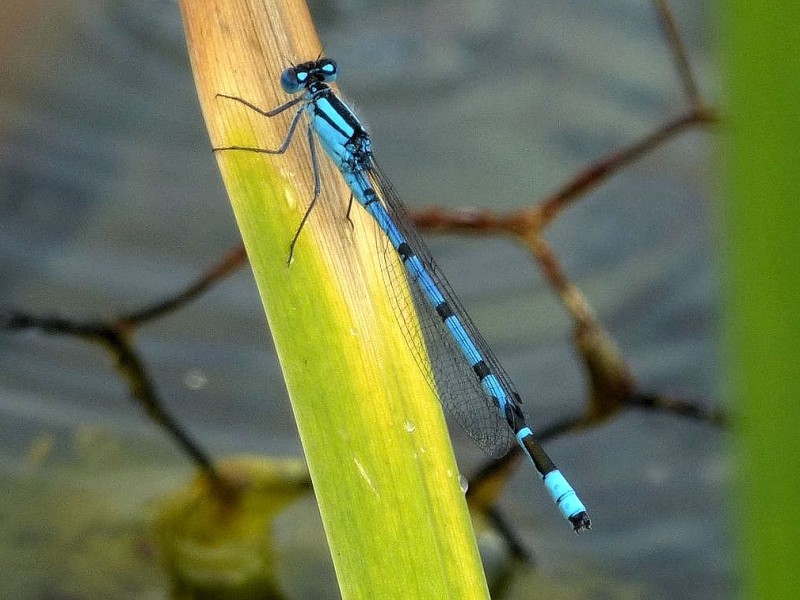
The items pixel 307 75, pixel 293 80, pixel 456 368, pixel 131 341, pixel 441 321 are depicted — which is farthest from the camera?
pixel 131 341

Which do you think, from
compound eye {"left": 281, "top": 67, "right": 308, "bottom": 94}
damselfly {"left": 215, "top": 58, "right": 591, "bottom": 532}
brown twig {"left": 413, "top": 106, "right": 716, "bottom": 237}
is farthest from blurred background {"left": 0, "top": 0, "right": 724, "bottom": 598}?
compound eye {"left": 281, "top": 67, "right": 308, "bottom": 94}

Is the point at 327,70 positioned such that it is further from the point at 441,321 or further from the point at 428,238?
the point at 428,238

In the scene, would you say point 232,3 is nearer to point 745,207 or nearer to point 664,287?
point 745,207

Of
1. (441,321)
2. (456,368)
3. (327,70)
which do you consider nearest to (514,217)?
(441,321)

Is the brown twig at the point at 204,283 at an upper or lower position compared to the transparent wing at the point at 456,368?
upper

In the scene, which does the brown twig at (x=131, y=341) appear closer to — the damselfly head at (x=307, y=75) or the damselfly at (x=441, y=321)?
the damselfly at (x=441, y=321)

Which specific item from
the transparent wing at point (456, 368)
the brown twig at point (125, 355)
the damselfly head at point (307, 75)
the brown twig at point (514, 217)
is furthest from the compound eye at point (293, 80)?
the brown twig at point (125, 355)

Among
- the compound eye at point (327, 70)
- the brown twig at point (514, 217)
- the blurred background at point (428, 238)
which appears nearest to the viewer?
the compound eye at point (327, 70)
